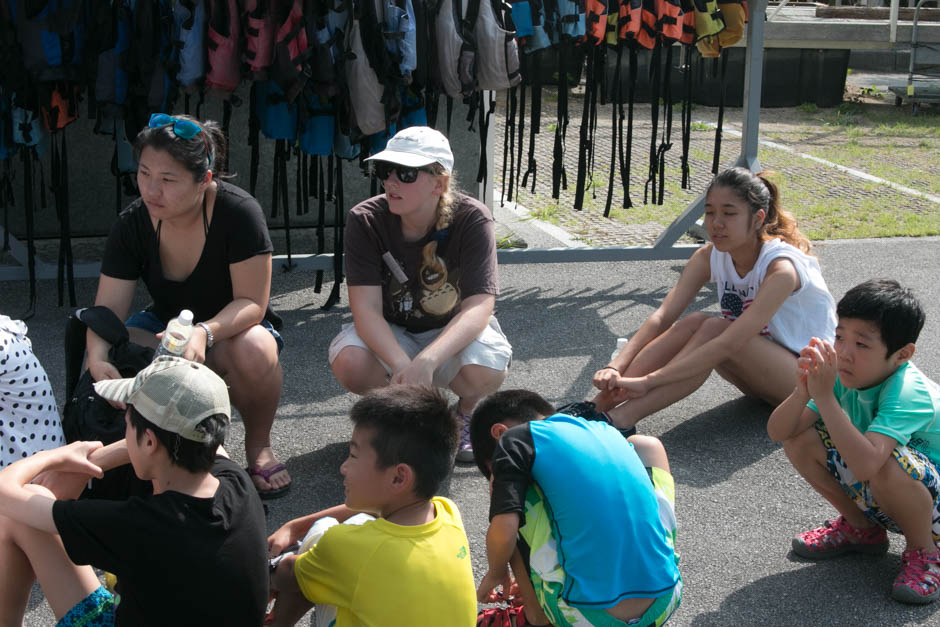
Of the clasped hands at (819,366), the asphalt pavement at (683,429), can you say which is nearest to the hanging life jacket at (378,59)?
the asphalt pavement at (683,429)

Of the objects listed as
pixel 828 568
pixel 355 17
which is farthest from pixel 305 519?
pixel 355 17

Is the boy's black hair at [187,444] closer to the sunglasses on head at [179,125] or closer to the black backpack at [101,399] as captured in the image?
the black backpack at [101,399]

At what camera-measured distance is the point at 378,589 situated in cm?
217

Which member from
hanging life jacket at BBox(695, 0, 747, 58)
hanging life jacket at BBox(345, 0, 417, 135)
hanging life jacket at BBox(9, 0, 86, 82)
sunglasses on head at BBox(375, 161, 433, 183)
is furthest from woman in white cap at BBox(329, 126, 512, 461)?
hanging life jacket at BBox(695, 0, 747, 58)

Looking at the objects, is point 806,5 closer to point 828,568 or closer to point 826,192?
point 826,192

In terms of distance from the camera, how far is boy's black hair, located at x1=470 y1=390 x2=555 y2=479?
104 inches

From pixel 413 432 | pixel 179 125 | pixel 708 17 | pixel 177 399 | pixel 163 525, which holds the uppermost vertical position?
pixel 708 17

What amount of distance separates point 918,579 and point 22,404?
2428 millimetres

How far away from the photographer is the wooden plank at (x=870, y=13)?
13812 mm

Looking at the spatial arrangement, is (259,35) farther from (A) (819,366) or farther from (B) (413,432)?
(A) (819,366)

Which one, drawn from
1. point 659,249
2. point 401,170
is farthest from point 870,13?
point 401,170

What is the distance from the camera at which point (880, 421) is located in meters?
2.81

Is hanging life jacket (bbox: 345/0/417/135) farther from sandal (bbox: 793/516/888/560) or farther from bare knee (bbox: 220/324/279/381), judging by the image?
sandal (bbox: 793/516/888/560)

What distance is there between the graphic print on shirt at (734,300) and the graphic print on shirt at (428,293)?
1043 mm
